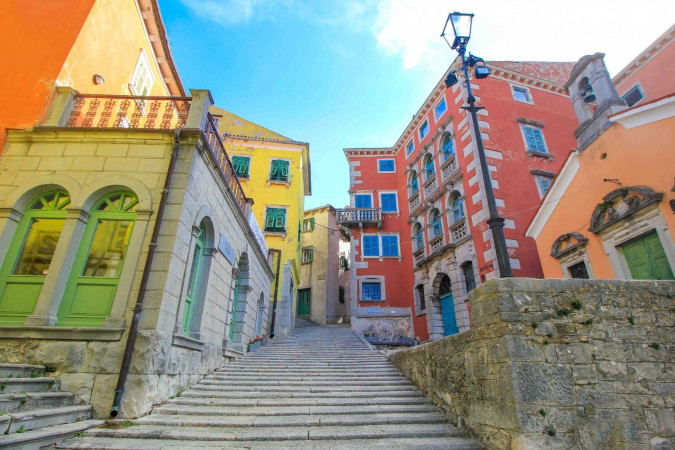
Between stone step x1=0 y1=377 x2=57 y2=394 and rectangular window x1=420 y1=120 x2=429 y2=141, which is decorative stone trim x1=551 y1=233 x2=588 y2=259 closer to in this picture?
stone step x1=0 y1=377 x2=57 y2=394

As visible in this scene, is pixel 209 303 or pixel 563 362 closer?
pixel 563 362

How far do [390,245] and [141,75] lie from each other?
15420 mm

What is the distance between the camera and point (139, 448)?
362 centimetres

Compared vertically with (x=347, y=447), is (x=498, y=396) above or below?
above

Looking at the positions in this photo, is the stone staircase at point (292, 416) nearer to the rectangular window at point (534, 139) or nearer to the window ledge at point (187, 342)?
the window ledge at point (187, 342)

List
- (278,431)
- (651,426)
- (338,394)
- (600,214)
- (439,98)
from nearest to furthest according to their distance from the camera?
(651,426)
(278,431)
(338,394)
(600,214)
(439,98)

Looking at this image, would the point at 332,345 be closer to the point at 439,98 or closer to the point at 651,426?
the point at 651,426

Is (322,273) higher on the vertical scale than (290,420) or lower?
higher

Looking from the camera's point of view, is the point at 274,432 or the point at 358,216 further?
the point at 358,216

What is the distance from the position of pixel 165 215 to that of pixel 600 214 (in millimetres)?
10124

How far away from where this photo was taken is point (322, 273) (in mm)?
26500

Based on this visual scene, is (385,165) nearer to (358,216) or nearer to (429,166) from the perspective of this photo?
(429,166)

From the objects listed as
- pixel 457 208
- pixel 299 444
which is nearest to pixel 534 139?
pixel 457 208

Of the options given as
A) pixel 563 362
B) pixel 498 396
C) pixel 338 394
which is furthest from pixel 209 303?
pixel 563 362
